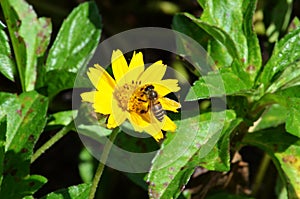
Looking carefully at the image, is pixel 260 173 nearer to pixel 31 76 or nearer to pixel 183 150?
pixel 183 150

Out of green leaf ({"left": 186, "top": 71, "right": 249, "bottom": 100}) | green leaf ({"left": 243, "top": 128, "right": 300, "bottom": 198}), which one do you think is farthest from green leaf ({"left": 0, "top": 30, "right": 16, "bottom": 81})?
green leaf ({"left": 243, "top": 128, "right": 300, "bottom": 198})

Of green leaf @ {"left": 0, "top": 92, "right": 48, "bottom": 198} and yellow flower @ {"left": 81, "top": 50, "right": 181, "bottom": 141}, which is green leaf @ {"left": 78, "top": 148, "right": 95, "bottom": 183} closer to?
green leaf @ {"left": 0, "top": 92, "right": 48, "bottom": 198}

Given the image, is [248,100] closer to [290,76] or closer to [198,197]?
[290,76]

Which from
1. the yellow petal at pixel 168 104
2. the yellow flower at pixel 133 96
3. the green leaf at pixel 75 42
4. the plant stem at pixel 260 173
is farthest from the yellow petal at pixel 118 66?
the plant stem at pixel 260 173

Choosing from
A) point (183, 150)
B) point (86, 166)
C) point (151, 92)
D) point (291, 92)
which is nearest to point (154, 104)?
point (151, 92)

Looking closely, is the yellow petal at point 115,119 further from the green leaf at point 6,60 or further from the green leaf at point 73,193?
the green leaf at point 6,60

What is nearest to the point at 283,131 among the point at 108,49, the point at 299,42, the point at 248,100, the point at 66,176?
the point at 248,100
